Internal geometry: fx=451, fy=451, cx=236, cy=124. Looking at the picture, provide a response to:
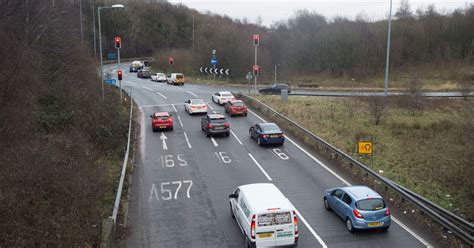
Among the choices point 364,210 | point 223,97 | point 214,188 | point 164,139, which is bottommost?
point 214,188

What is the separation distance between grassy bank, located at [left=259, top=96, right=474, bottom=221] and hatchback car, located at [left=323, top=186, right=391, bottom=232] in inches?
180

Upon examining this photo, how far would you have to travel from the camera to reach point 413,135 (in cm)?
2958

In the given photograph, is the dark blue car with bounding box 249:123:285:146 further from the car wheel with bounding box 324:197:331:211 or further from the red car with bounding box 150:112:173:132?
the car wheel with bounding box 324:197:331:211

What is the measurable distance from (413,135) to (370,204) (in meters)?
17.1

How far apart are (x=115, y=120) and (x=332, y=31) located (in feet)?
217

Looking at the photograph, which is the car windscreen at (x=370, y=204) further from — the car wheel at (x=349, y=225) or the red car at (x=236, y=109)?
the red car at (x=236, y=109)

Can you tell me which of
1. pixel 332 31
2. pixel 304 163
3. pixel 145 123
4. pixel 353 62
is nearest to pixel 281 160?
pixel 304 163

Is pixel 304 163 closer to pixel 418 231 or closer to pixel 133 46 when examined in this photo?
pixel 418 231

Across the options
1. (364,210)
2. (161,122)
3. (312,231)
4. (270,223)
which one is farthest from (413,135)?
(270,223)

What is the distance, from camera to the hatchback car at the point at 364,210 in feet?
46.2

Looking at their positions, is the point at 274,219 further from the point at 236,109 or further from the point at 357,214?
the point at 236,109

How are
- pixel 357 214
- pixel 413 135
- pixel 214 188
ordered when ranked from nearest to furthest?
pixel 357 214
pixel 214 188
pixel 413 135

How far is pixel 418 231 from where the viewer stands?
1452 cm

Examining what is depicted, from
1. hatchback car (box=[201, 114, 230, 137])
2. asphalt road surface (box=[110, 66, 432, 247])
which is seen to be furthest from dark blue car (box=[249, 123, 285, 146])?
hatchback car (box=[201, 114, 230, 137])
